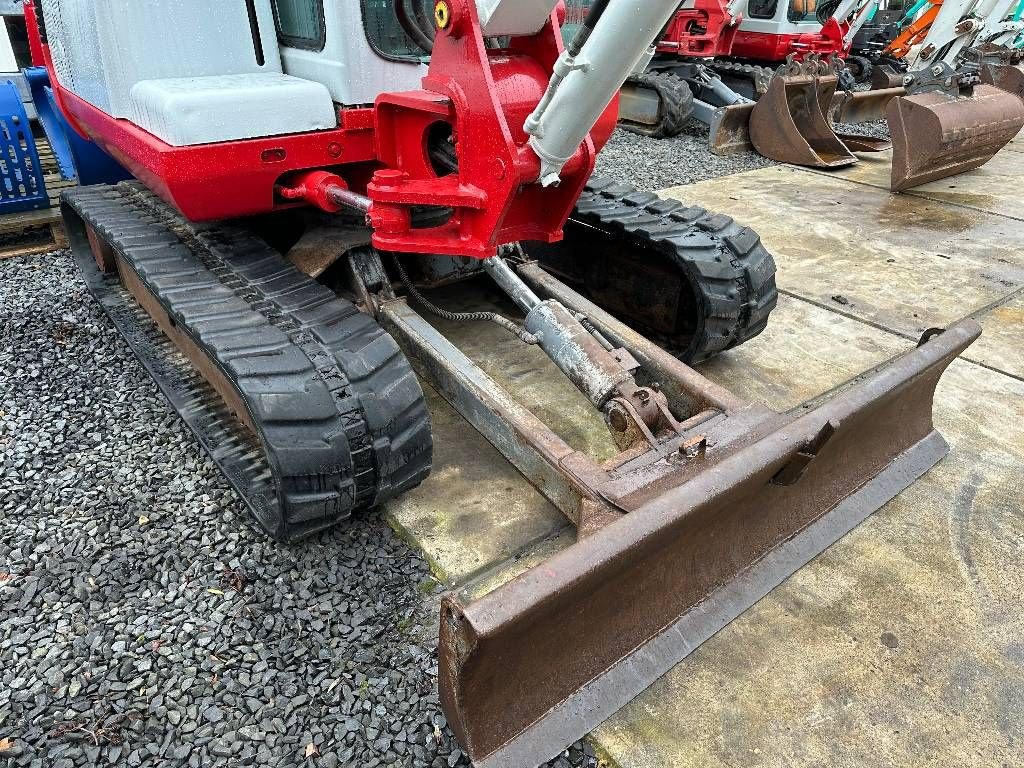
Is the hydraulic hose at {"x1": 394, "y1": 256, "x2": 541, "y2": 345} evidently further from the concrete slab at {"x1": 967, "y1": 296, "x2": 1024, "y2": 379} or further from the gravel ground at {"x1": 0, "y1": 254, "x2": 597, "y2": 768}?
the concrete slab at {"x1": 967, "y1": 296, "x2": 1024, "y2": 379}

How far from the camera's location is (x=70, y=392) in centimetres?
337

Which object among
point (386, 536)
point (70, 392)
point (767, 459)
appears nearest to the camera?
point (767, 459)

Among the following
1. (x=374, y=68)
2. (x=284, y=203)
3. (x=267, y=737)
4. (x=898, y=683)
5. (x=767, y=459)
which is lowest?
(x=898, y=683)

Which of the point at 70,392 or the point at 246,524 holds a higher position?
the point at 70,392

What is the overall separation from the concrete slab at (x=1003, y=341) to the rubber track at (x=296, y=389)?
3168mm

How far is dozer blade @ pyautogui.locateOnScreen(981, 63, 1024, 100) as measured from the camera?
9.10 m

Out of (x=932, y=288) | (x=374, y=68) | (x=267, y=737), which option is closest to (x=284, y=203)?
(x=374, y=68)

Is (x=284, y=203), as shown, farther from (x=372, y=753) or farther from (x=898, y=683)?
(x=898, y=683)

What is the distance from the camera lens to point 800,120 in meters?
8.58

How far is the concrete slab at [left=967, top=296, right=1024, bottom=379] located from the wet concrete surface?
0.04ft

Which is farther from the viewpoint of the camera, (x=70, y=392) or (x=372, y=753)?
(x=70, y=392)

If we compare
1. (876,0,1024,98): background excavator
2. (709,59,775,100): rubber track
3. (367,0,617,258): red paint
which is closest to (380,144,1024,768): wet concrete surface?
(367,0,617,258): red paint

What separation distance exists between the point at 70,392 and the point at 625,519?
9.11 feet

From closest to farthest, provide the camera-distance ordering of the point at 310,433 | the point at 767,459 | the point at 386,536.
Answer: the point at 767,459 < the point at 310,433 < the point at 386,536
